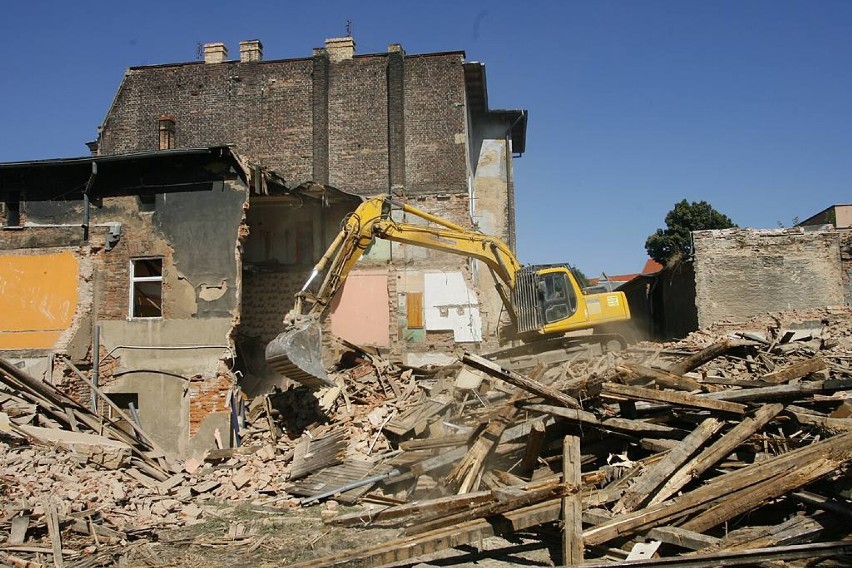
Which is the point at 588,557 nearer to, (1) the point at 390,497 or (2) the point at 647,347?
(1) the point at 390,497

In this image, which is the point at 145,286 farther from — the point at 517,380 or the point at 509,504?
the point at 509,504

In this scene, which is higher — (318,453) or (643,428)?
(643,428)

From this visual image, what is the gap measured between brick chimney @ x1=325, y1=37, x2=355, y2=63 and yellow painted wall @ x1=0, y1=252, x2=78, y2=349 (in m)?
11.9

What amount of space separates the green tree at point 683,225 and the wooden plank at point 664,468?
120 ft

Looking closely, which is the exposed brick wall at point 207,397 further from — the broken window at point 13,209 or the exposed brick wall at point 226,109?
the exposed brick wall at point 226,109

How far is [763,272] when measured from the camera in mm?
19672

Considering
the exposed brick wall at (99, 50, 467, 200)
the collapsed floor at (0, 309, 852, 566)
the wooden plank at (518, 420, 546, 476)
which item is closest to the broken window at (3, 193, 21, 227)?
the collapsed floor at (0, 309, 852, 566)

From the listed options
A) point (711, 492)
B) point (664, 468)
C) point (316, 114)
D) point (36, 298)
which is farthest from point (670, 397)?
point (316, 114)

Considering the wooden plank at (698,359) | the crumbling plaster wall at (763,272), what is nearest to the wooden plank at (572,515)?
the wooden plank at (698,359)

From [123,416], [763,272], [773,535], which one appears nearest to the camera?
[773,535]

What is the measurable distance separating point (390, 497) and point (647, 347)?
7198 millimetres

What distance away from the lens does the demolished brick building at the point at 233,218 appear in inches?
621

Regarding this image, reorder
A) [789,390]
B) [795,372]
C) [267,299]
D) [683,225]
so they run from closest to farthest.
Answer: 1. [789,390]
2. [795,372]
3. [267,299]
4. [683,225]

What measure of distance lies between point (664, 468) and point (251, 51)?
21.6 metres
